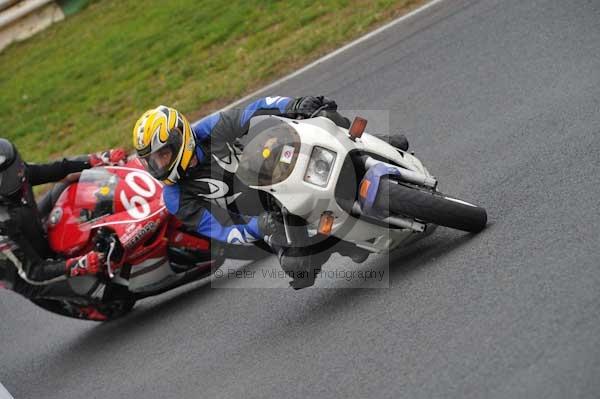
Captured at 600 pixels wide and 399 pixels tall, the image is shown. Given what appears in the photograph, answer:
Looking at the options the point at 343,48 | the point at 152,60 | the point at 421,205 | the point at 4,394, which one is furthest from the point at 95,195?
the point at 152,60

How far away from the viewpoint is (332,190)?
5.24m

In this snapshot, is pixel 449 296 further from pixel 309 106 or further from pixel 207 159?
pixel 207 159

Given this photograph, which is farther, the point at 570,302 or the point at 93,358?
the point at 93,358

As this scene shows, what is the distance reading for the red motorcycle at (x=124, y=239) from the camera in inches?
275

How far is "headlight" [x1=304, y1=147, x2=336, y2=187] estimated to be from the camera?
5270 millimetres

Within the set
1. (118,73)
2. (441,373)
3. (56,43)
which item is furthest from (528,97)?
(56,43)

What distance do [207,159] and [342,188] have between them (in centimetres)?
152

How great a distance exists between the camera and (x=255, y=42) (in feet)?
43.5

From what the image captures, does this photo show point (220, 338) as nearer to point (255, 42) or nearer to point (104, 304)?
point (104, 304)

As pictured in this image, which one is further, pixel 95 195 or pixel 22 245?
pixel 95 195

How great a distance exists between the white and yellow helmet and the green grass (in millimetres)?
5199

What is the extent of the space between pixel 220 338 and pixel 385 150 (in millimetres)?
1831

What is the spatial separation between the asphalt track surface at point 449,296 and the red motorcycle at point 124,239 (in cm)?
28

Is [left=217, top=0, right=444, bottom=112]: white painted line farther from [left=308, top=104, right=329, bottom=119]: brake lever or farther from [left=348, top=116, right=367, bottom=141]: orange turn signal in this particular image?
[left=348, top=116, right=367, bottom=141]: orange turn signal
